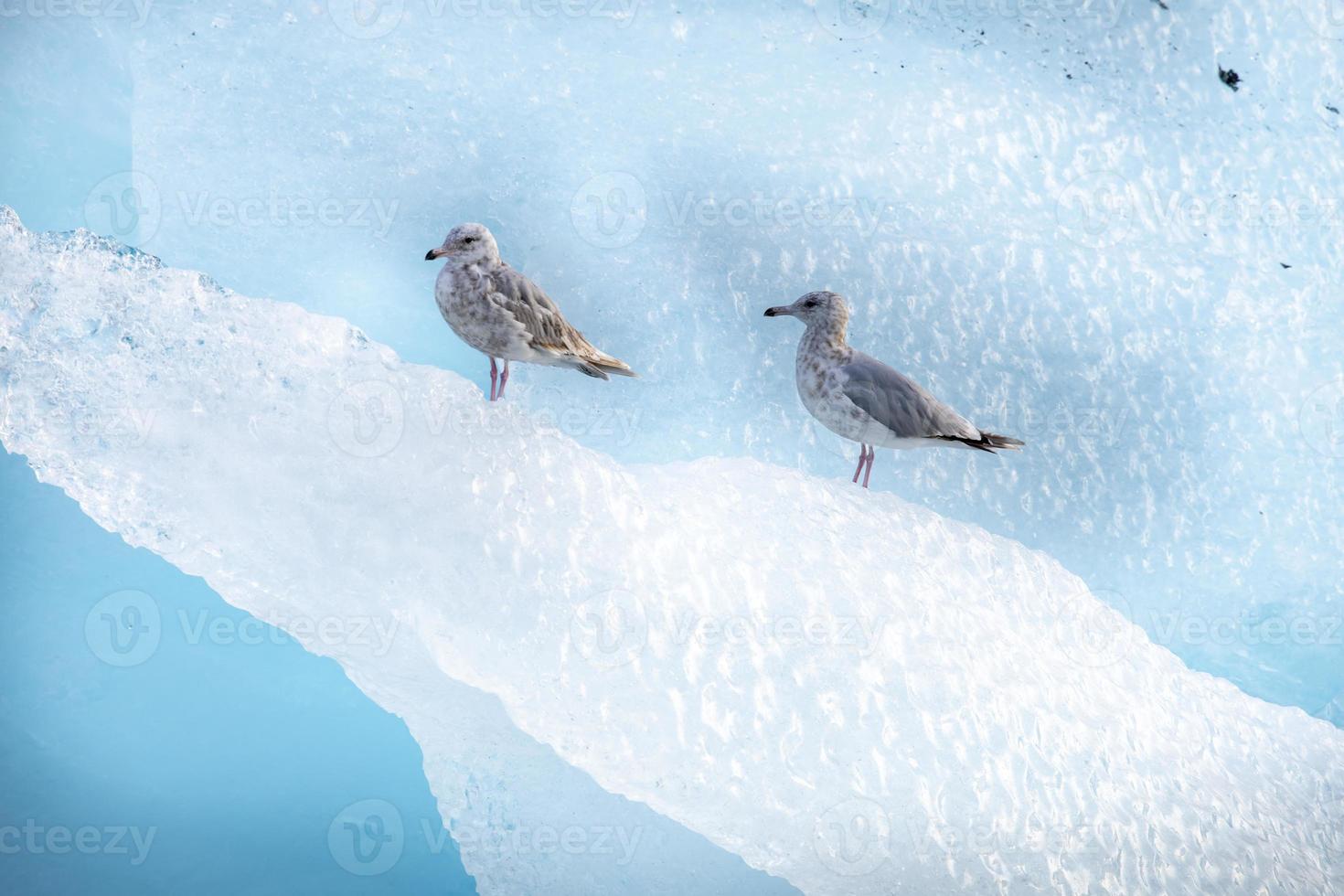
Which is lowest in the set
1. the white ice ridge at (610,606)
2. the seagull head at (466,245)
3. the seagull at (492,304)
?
the white ice ridge at (610,606)

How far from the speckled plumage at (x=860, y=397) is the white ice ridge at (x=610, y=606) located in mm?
296

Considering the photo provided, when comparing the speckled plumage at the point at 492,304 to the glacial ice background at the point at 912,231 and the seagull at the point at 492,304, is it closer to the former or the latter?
the seagull at the point at 492,304

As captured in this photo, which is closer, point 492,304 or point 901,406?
point 492,304

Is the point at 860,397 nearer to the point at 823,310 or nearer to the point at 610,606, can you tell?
the point at 823,310

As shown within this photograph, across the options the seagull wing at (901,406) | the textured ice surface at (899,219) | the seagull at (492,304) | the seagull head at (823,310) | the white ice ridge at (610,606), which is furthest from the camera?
the textured ice surface at (899,219)

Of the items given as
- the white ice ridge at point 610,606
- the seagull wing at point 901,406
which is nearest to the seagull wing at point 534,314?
the white ice ridge at point 610,606

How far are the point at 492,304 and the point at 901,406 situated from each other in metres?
1.01

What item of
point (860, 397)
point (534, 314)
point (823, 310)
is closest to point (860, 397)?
point (860, 397)

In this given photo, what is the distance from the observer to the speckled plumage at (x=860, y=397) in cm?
269

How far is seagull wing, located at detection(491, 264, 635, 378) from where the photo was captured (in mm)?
2494

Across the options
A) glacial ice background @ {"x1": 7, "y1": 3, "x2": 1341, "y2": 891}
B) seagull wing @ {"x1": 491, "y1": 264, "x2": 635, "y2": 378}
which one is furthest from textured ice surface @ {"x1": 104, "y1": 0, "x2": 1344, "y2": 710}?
seagull wing @ {"x1": 491, "y1": 264, "x2": 635, "y2": 378}

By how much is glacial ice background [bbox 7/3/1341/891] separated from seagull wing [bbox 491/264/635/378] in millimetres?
544

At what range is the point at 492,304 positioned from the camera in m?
2.47

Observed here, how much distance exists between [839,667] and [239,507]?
4.25 feet
